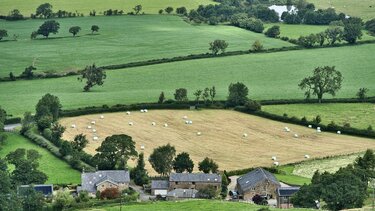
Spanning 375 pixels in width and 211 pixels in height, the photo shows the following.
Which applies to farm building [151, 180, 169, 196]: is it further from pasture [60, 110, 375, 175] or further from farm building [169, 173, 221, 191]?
pasture [60, 110, 375, 175]

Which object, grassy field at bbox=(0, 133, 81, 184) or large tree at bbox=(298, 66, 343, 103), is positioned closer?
grassy field at bbox=(0, 133, 81, 184)

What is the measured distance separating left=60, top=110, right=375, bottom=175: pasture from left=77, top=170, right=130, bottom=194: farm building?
285 inches

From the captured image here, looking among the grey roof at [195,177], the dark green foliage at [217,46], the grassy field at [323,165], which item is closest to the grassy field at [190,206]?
the grey roof at [195,177]

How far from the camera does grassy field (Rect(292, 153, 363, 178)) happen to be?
104500mm

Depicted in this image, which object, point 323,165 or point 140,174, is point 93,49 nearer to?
point 323,165

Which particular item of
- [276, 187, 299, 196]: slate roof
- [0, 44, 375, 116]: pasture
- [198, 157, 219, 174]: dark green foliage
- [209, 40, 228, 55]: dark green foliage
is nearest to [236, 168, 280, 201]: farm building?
[276, 187, 299, 196]: slate roof

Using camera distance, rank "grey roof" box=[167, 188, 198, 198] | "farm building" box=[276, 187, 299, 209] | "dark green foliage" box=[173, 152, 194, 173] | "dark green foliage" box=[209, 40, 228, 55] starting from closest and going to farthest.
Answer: "farm building" box=[276, 187, 299, 209] → "grey roof" box=[167, 188, 198, 198] → "dark green foliage" box=[173, 152, 194, 173] → "dark green foliage" box=[209, 40, 228, 55]

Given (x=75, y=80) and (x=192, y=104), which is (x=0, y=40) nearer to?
(x=75, y=80)

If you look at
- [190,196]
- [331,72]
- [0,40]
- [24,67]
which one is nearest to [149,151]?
[190,196]

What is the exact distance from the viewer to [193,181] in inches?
3885

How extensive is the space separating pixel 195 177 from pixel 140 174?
6124mm

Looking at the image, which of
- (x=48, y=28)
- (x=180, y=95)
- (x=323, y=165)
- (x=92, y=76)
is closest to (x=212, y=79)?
(x=92, y=76)

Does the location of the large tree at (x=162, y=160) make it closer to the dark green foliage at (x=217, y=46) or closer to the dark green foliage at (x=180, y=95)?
the dark green foliage at (x=180, y=95)

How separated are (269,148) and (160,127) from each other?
17564 mm
